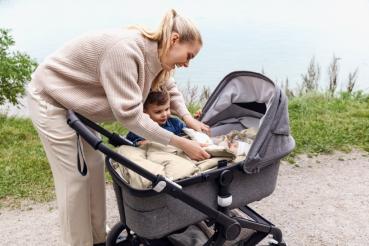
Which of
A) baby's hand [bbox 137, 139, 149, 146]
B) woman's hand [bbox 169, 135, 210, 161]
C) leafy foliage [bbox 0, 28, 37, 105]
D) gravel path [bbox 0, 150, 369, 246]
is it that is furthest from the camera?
leafy foliage [bbox 0, 28, 37, 105]

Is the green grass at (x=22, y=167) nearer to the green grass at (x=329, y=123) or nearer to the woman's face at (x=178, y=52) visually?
the woman's face at (x=178, y=52)

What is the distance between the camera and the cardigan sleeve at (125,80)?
85.3 inches

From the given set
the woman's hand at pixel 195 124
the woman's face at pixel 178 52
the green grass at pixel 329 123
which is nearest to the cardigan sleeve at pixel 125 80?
the woman's face at pixel 178 52

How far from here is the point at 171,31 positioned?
2.24 m

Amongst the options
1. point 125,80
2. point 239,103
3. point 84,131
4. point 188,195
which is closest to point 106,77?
point 125,80

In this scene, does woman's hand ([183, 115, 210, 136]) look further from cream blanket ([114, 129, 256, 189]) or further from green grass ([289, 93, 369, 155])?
green grass ([289, 93, 369, 155])

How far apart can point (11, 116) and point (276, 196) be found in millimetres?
3213

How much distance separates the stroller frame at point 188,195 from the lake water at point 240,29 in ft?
13.0

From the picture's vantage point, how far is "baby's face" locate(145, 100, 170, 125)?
8.68ft

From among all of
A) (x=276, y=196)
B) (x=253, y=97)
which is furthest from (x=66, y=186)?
(x=276, y=196)

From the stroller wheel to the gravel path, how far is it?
1.86 ft

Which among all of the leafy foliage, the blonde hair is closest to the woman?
the blonde hair

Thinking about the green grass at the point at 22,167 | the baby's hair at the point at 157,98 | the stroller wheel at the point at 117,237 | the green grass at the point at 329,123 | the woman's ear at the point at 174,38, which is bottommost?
the green grass at the point at 22,167

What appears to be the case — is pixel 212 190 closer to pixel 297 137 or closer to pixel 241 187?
pixel 241 187
